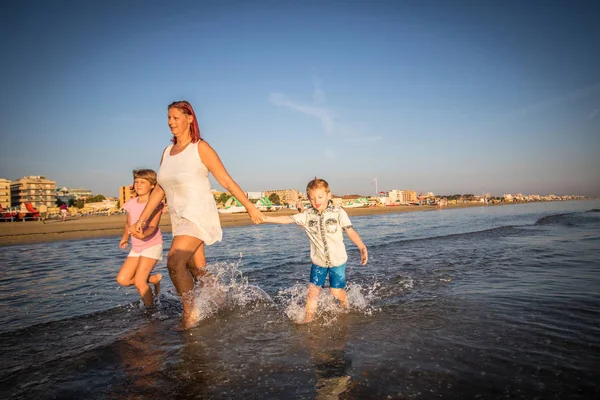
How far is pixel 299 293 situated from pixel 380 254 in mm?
5308

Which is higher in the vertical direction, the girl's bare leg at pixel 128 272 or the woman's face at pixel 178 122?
the woman's face at pixel 178 122

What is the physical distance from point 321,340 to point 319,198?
1684 mm

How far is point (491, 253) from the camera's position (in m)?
9.22

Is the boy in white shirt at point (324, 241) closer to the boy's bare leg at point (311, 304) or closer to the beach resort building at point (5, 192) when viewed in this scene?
the boy's bare leg at point (311, 304)

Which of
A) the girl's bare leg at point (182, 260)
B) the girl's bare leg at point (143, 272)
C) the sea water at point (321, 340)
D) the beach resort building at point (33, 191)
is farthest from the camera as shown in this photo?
the beach resort building at point (33, 191)

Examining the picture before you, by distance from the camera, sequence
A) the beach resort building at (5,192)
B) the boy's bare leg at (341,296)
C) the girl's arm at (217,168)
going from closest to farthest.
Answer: the girl's arm at (217,168) → the boy's bare leg at (341,296) → the beach resort building at (5,192)

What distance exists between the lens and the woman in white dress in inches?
148

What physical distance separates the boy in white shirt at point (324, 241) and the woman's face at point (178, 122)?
144cm

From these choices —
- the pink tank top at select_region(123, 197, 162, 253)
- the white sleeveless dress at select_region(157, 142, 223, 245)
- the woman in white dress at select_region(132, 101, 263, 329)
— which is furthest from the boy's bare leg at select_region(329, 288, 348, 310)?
the pink tank top at select_region(123, 197, 162, 253)

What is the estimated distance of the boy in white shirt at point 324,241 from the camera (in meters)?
4.24

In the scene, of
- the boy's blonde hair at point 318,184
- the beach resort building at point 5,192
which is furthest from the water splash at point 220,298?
the beach resort building at point 5,192

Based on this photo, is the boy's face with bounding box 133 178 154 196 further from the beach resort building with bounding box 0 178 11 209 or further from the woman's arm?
the beach resort building with bounding box 0 178 11 209

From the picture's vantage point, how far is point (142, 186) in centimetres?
487

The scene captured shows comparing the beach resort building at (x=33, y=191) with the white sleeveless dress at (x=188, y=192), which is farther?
the beach resort building at (x=33, y=191)
